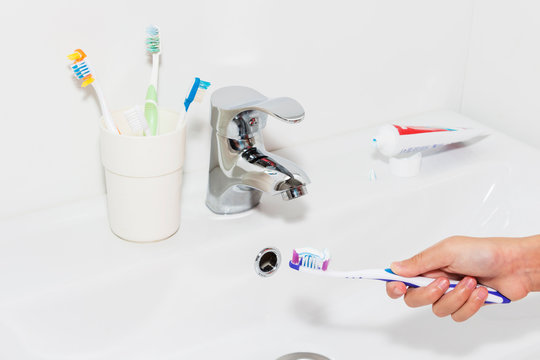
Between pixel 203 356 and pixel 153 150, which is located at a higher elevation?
pixel 153 150

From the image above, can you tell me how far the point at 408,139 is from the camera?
0.79 meters

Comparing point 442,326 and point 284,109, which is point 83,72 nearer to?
point 284,109

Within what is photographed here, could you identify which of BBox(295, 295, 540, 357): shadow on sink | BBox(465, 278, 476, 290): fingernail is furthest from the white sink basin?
BBox(465, 278, 476, 290): fingernail

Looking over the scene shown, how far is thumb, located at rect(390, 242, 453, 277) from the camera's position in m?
0.62

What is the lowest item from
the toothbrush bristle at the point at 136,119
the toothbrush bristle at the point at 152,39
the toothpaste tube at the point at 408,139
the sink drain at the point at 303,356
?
the sink drain at the point at 303,356

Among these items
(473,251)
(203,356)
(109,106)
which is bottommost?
(203,356)

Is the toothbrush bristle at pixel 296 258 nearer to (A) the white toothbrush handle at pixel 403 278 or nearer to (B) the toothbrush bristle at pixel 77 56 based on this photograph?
(A) the white toothbrush handle at pixel 403 278

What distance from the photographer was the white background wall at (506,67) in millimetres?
877

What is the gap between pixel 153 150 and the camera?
2.03ft

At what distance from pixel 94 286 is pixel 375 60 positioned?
462 millimetres

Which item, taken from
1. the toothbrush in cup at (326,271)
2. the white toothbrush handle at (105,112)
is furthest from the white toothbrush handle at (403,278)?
the white toothbrush handle at (105,112)

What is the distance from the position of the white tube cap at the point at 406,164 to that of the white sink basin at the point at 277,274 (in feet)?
0.04

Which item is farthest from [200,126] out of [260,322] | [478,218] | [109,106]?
[478,218]

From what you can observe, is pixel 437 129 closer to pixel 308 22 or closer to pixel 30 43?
pixel 308 22
